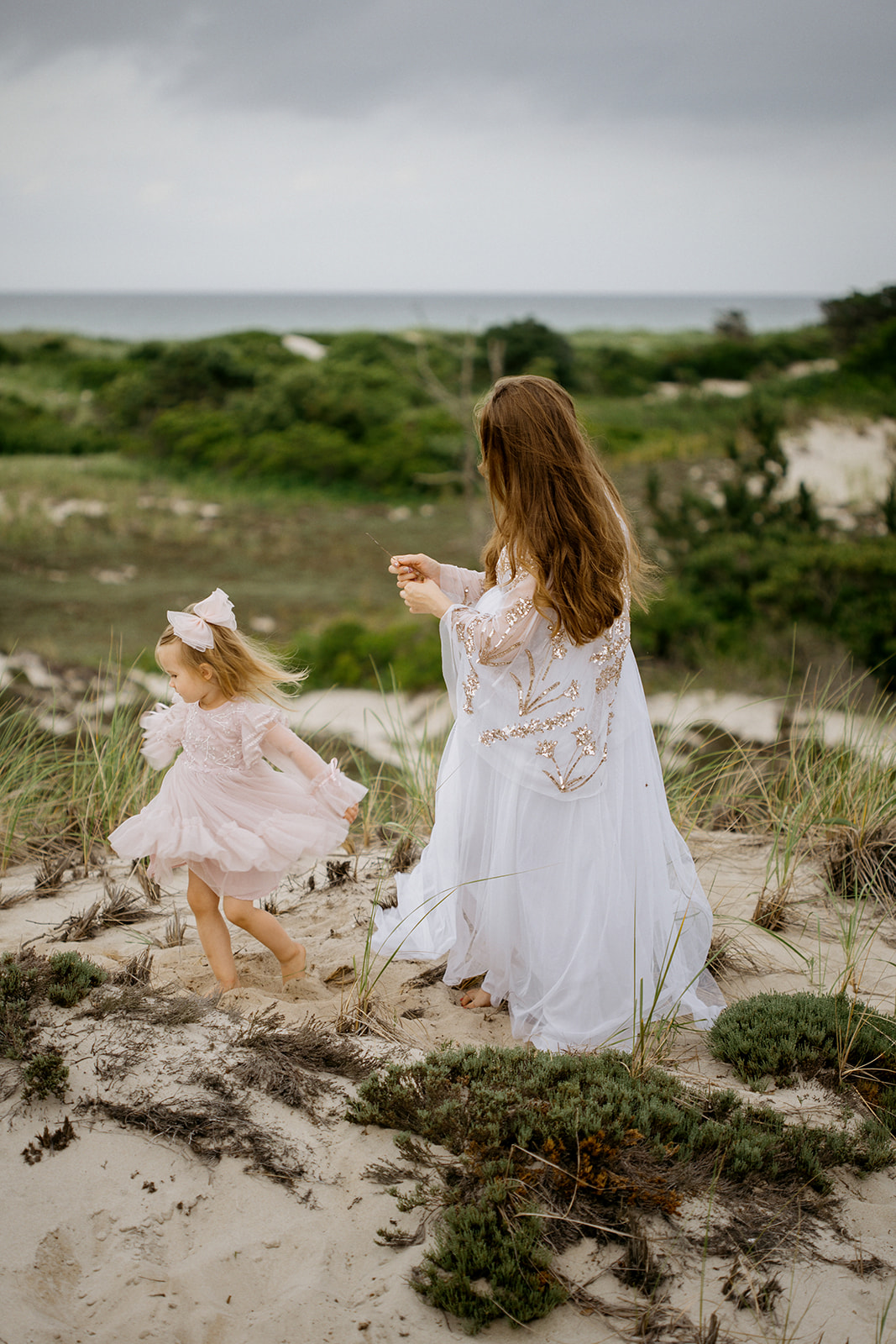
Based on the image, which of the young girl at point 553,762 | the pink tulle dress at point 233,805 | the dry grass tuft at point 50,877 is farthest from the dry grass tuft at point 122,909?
the young girl at point 553,762

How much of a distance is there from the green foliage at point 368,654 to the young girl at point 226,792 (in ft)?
22.3

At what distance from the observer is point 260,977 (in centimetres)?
285

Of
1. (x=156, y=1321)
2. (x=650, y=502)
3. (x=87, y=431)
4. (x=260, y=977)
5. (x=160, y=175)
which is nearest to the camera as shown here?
(x=156, y=1321)

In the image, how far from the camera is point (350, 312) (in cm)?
10906

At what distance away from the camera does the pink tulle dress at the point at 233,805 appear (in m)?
2.56

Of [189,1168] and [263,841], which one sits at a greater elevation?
[263,841]

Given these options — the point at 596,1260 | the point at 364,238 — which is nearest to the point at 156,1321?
the point at 596,1260

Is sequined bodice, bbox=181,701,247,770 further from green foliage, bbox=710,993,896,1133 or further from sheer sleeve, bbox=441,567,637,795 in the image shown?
green foliage, bbox=710,993,896,1133

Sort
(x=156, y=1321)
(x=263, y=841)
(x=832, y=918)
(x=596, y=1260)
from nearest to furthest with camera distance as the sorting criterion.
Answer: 1. (x=156, y=1321)
2. (x=596, y=1260)
3. (x=263, y=841)
4. (x=832, y=918)

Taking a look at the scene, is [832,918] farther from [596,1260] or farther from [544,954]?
[596,1260]

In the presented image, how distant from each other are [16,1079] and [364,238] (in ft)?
150

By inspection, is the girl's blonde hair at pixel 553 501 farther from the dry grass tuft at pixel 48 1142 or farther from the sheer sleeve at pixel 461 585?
the dry grass tuft at pixel 48 1142

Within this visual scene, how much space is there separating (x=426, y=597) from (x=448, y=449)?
17.8 meters

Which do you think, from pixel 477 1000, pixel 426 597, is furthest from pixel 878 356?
pixel 477 1000
